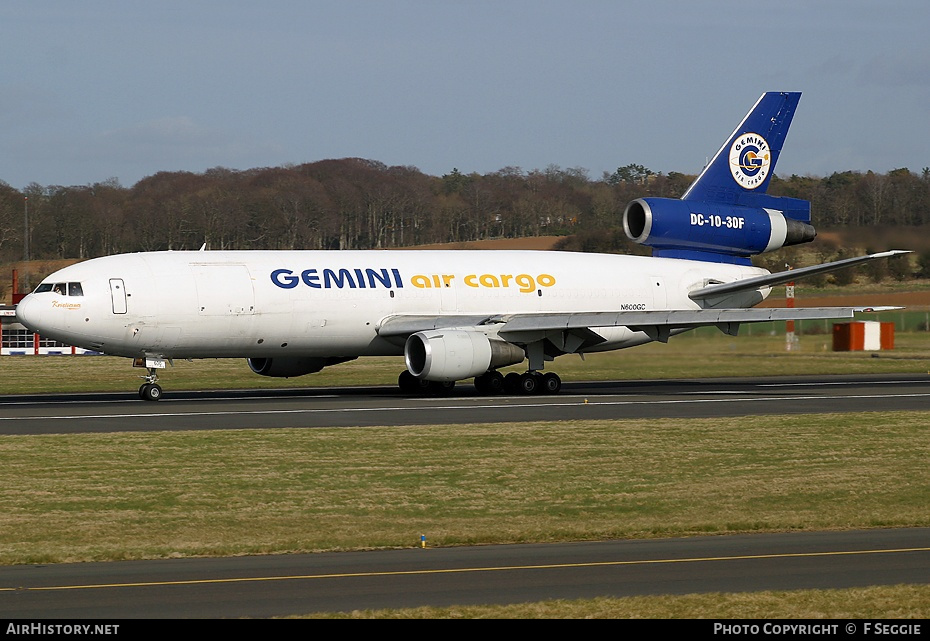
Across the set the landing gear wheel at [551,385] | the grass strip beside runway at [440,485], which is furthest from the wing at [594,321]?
the grass strip beside runway at [440,485]

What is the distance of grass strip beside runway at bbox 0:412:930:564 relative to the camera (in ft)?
49.8

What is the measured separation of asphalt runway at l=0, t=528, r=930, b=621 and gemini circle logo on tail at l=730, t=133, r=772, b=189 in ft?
95.5

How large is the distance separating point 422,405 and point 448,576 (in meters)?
19.9

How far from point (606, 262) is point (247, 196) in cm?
6813

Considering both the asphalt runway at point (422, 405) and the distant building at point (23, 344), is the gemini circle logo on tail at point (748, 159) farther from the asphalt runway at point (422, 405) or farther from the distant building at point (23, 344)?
the distant building at point (23, 344)

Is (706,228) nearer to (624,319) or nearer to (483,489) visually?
(624,319)

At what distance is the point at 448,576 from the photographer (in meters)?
12.3

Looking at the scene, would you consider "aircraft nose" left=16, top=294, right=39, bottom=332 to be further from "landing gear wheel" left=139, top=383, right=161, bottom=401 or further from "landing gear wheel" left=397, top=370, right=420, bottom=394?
"landing gear wheel" left=397, top=370, right=420, bottom=394

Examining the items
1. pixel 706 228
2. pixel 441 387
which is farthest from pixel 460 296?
pixel 706 228

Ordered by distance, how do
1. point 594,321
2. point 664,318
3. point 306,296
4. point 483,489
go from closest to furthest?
point 483,489 < point 306,296 < point 594,321 < point 664,318

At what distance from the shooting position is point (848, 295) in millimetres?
58062

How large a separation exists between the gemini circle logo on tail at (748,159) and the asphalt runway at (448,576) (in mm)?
29103

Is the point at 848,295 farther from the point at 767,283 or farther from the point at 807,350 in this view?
the point at 767,283

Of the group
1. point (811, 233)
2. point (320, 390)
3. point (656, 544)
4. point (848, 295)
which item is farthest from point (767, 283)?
point (656, 544)
